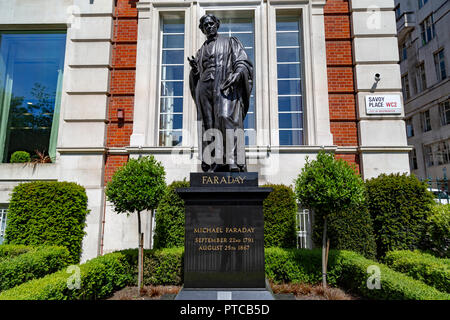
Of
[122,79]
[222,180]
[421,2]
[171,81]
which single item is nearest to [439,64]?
[421,2]

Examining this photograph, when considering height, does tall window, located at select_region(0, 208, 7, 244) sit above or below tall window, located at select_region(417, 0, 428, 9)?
below

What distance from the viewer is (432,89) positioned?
2688cm

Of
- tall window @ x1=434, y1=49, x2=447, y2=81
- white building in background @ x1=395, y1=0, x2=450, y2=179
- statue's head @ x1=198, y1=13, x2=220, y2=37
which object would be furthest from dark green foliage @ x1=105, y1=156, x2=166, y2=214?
tall window @ x1=434, y1=49, x2=447, y2=81

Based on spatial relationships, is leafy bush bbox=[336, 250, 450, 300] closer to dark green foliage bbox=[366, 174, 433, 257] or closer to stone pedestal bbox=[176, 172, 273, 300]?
dark green foliage bbox=[366, 174, 433, 257]

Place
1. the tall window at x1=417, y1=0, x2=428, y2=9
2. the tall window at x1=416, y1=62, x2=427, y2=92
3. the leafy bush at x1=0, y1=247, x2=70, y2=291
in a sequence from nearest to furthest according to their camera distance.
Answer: the leafy bush at x1=0, y1=247, x2=70, y2=291
the tall window at x1=417, y1=0, x2=428, y2=9
the tall window at x1=416, y1=62, x2=427, y2=92

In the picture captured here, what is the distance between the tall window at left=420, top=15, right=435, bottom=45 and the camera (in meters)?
26.8

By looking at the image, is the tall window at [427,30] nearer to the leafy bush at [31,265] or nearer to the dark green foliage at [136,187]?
the dark green foliage at [136,187]

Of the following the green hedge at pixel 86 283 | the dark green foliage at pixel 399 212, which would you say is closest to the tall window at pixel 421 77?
the dark green foliage at pixel 399 212

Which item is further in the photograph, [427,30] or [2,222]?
[427,30]

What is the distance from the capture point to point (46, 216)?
27.1 ft

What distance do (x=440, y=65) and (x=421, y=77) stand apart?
2786mm

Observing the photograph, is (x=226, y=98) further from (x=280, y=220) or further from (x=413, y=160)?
(x=413, y=160)

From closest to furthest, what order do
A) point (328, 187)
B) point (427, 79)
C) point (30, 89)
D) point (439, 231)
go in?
point (328, 187) < point (439, 231) < point (30, 89) < point (427, 79)

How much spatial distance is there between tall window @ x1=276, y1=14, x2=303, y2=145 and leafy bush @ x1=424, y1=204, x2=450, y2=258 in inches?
172
